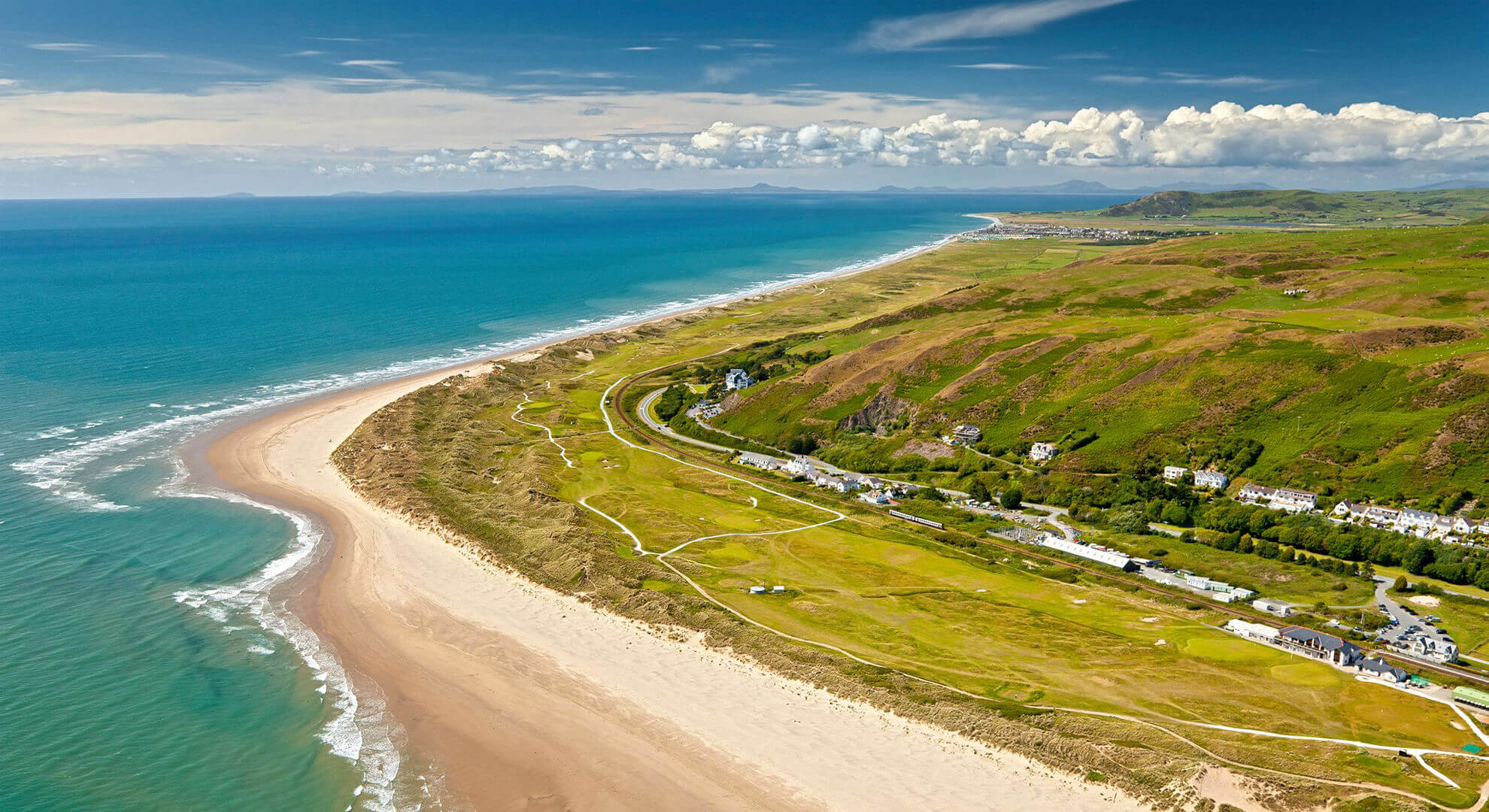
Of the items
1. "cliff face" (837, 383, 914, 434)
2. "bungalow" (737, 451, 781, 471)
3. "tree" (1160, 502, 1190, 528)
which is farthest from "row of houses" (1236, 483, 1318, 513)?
"bungalow" (737, 451, 781, 471)

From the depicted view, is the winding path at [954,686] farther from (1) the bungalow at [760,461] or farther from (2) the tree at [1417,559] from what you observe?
(2) the tree at [1417,559]

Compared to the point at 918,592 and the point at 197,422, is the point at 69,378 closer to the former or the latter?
the point at 197,422

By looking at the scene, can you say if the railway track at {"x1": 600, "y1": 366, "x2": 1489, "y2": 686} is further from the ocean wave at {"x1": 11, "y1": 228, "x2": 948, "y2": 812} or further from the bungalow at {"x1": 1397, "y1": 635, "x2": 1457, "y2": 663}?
the ocean wave at {"x1": 11, "y1": 228, "x2": 948, "y2": 812}

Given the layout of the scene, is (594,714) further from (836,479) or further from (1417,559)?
(1417,559)

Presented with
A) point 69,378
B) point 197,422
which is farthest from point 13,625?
point 69,378

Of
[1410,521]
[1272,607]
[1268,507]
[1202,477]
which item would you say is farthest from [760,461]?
[1410,521]
